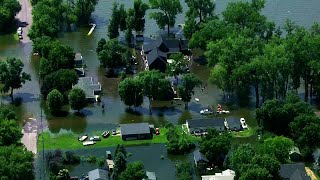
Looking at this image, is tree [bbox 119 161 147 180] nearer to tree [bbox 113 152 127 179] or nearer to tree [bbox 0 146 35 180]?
tree [bbox 113 152 127 179]

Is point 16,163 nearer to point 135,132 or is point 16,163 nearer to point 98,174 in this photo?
point 98,174

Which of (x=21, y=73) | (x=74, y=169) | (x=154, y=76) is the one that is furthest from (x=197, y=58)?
(x=74, y=169)

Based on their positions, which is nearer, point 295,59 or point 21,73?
point 295,59

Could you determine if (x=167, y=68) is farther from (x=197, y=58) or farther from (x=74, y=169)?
(x=74, y=169)

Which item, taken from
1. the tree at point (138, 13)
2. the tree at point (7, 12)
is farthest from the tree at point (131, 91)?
the tree at point (7, 12)

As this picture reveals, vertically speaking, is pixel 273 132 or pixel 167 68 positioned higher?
pixel 167 68

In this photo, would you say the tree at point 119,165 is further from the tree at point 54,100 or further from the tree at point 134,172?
the tree at point 54,100

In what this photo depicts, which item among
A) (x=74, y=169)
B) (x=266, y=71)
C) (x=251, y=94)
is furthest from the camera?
(x=251, y=94)

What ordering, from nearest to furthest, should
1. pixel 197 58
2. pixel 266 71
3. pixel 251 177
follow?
pixel 251 177 < pixel 266 71 < pixel 197 58
